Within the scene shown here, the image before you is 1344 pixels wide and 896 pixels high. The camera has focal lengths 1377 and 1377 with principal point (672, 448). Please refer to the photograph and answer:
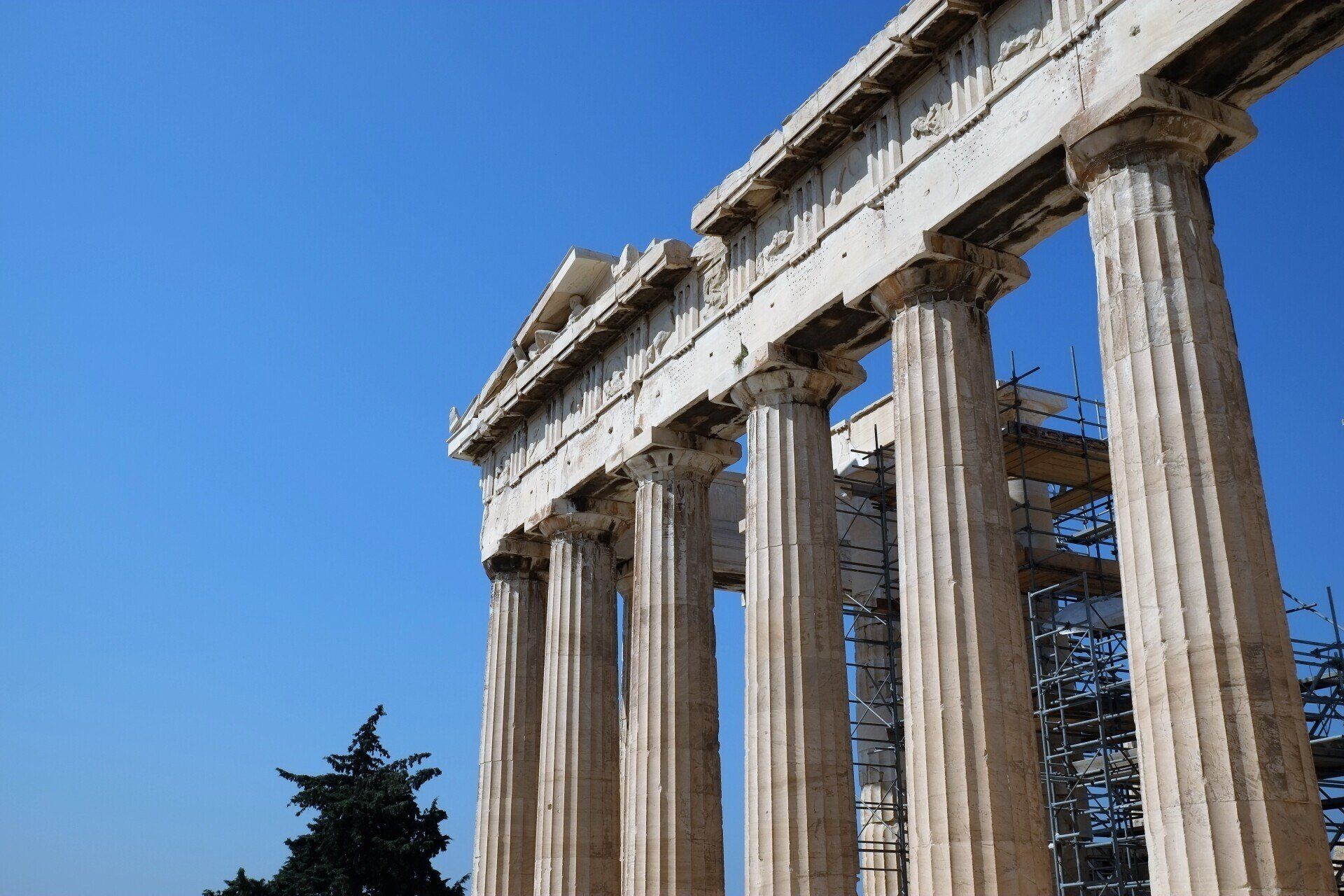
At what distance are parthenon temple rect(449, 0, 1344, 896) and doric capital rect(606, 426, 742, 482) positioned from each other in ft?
0.27

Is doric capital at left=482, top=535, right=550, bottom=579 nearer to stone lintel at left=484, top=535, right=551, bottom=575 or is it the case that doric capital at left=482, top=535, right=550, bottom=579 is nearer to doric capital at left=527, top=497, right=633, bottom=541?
stone lintel at left=484, top=535, right=551, bottom=575

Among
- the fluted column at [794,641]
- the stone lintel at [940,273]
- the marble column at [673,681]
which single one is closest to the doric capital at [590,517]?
the marble column at [673,681]

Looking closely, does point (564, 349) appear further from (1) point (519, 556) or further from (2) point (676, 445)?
(1) point (519, 556)

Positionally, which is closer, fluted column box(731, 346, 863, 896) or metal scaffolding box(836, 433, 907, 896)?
fluted column box(731, 346, 863, 896)

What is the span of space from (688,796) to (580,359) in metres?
9.79

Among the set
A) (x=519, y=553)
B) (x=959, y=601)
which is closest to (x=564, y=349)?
(x=519, y=553)

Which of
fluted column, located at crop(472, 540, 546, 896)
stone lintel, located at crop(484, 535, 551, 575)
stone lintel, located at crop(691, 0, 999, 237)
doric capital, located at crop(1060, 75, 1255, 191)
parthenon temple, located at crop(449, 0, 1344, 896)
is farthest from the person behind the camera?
stone lintel, located at crop(484, 535, 551, 575)

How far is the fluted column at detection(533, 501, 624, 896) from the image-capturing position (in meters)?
26.9

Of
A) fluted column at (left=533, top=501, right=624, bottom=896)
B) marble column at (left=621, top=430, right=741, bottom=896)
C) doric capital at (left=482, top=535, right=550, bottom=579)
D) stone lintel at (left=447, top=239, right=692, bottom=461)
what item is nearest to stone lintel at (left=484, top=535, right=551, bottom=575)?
doric capital at (left=482, top=535, right=550, bottom=579)

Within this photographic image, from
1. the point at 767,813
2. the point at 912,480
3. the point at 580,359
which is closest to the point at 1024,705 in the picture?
the point at 912,480

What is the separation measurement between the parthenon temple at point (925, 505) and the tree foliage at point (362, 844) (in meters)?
9.36

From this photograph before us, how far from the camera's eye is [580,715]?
27766mm

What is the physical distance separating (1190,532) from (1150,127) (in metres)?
4.92

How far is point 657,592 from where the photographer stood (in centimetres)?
2498
